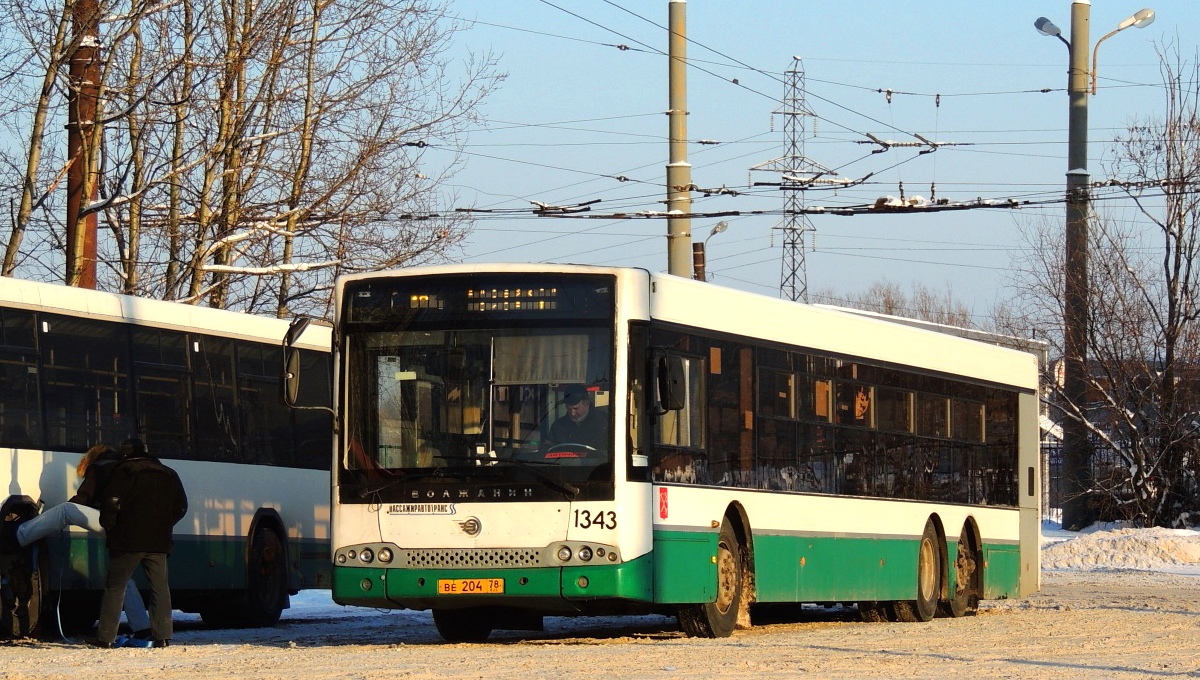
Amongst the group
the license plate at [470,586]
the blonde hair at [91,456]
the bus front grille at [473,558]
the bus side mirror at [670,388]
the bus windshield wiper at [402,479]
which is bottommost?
the license plate at [470,586]

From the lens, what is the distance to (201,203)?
2572cm

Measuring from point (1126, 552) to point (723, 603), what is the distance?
66.5ft

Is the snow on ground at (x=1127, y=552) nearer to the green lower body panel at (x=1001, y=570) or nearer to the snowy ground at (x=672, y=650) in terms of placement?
the green lower body panel at (x=1001, y=570)

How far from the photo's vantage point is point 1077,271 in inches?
1448

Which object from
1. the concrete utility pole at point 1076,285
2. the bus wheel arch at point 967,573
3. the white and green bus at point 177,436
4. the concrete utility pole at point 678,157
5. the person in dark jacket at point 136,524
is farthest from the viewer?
the concrete utility pole at point 1076,285

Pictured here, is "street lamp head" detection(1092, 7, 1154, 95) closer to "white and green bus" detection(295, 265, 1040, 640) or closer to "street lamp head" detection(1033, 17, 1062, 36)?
"street lamp head" detection(1033, 17, 1062, 36)

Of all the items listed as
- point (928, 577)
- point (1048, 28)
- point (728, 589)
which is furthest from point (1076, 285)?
point (728, 589)

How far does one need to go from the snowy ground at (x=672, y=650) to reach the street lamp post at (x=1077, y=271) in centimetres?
1223

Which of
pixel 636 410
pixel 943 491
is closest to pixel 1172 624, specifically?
pixel 943 491

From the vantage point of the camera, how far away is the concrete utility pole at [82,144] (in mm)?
20578

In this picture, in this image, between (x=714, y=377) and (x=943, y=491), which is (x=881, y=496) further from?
(x=714, y=377)

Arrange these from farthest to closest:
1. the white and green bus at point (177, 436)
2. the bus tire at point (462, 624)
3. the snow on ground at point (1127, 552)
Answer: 1. the snow on ground at point (1127, 552)
2. the bus tire at point (462, 624)
3. the white and green bus at point (177, 436)

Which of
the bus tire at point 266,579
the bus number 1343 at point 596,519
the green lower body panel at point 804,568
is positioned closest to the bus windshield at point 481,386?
the bus number 1343 at point 596,519

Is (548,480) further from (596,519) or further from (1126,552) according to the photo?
(1126,552)
